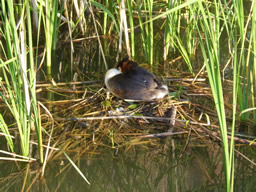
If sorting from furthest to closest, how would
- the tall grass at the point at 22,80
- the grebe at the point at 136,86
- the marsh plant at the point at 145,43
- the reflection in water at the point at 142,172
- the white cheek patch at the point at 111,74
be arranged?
the white cheek patch at the point at 111,74 → the grebe at the point at 136,86 → the reflection in water at the point at 142,172 → the tall grass at the point at 22,80 → the marsh plant at the point at 145,43

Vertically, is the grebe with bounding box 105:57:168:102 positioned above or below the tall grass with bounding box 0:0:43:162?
below

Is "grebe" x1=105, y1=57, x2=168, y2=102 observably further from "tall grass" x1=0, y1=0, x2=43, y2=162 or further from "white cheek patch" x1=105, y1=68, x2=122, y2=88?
"tall grass" x1=0, y1=0, x2=43, y2=162

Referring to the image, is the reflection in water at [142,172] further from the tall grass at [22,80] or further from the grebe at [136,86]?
the grebe at [136,86]

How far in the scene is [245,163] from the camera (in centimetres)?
299

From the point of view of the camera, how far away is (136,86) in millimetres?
3762

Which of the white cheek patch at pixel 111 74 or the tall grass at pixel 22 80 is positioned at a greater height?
the tall grass at pixel 22 80

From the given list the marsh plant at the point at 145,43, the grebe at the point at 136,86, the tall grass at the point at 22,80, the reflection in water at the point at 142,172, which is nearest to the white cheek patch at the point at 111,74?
the grebe at the point at 136,86

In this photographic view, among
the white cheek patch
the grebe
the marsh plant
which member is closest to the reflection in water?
the marsh plant

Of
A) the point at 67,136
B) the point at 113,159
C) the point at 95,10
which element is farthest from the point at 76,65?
the point at 113,159

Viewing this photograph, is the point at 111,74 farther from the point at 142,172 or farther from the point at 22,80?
the point at 22,80

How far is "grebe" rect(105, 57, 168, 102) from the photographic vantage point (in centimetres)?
371

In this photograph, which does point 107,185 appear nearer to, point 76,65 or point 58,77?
point 58,77

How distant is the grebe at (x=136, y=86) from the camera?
3.71m

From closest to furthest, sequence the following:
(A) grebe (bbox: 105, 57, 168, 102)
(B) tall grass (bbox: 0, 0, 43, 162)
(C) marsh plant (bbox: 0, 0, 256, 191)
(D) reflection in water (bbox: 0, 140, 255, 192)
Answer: (C) marsh plant (bbox: 0, 0, 256, 191), (B) tall grass (bbox: 0, 0, 43, 162), (D) reflection in water (bbox: 0, 140, 255, 192), (A) grebe (bbox: 105, 57, 168, 102)
